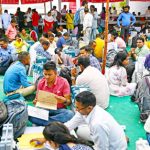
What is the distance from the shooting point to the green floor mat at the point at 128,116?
4492 millimetres

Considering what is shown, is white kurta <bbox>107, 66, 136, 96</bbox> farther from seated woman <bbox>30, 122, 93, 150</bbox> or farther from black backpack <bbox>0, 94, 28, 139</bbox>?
seated woman <bbox>30, 122, 93, 150</bbox>

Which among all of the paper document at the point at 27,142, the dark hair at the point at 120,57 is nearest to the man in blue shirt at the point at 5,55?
the dark hair at the point at 120,57

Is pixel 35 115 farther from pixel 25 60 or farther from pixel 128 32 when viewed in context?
pixel 128 32

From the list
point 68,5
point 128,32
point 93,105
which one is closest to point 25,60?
point 93,105

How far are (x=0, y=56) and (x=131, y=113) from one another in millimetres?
3421

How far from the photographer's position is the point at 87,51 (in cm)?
596

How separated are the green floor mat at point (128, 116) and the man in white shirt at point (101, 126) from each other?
1.14 m

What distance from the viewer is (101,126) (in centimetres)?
294

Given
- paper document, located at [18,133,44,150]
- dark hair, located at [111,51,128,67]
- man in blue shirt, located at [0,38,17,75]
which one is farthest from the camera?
man in blue shirt, located at [0,38,17,75]

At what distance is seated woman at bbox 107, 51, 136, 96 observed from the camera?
18.4 feet

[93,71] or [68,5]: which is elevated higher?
[68,5]

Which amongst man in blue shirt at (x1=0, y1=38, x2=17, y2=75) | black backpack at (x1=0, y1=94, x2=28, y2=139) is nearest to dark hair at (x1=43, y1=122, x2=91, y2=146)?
black backpack at (x1=0, y1=94, x2=28, y2=139)

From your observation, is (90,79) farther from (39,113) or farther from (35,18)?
(35,18)

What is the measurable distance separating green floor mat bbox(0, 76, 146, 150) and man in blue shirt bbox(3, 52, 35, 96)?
0.47 metres
